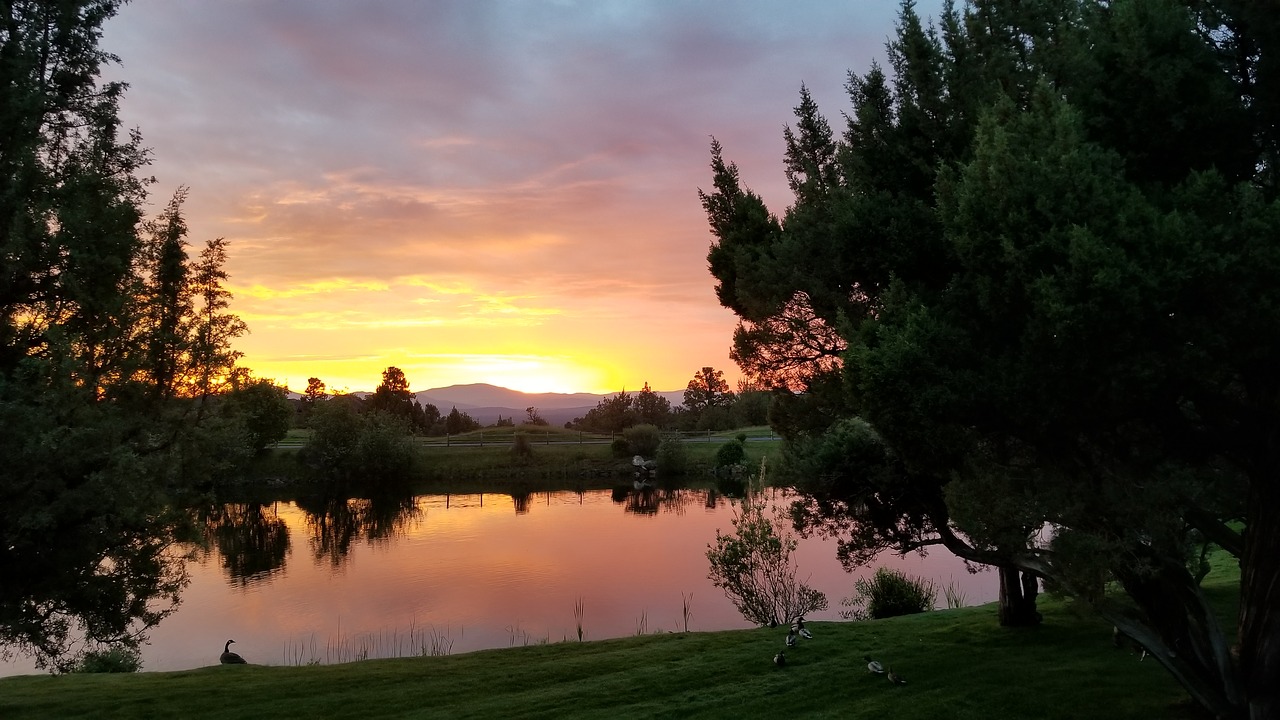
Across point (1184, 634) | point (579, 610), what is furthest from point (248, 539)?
point (1184, 634)

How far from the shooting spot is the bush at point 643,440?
69.4 m

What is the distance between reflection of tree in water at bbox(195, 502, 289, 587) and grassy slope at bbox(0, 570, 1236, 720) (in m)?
15.0

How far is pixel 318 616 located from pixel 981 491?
81.8ft

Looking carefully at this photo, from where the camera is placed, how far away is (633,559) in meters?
33.8

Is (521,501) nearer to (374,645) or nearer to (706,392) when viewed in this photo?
(374,645)

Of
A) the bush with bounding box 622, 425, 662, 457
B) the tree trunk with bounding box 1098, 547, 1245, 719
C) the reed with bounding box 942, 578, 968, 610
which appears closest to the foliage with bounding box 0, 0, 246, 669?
the tree trunk with bounding box 1098, 547, 1245, 719

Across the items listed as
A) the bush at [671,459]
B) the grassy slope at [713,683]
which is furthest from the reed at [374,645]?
the bush at [671,459]

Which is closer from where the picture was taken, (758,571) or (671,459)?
(758,571)

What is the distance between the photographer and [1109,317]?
676 cm

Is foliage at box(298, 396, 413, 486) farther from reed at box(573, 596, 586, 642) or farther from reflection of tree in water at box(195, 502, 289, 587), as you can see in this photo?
reed at box(573, 596, 586, 642)

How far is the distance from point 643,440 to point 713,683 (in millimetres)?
57507

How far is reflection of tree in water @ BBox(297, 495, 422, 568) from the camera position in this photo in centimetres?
3905

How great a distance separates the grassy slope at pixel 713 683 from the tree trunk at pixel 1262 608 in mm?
1133

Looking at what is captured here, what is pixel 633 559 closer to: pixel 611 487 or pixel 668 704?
pixel 668 704
